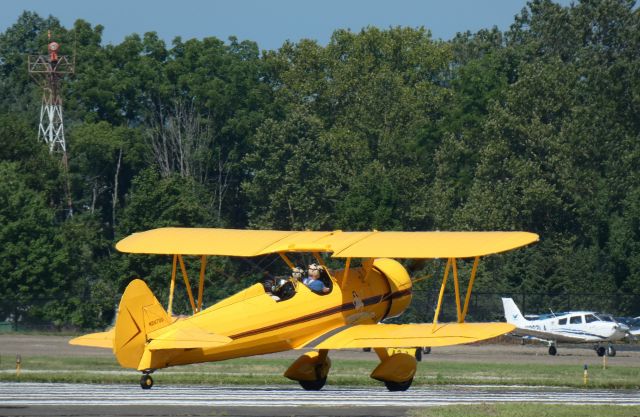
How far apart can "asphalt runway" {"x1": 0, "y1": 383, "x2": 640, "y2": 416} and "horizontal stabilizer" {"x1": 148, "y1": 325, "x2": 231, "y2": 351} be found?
4.24 feet

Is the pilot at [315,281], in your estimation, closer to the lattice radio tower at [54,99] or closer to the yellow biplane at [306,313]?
the yellow biplane at [306,313]

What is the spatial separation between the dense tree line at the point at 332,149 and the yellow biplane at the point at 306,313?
30585mm

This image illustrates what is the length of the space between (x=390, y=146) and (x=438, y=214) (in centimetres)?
1265

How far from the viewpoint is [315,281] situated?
26375 millimetres

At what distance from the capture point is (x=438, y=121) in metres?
98.6

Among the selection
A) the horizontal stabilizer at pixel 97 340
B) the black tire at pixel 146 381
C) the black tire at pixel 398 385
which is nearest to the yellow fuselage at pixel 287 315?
the black tire at pixel 146 381

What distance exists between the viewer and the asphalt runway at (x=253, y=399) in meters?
24.3

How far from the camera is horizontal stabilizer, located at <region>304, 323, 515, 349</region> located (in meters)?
24.6

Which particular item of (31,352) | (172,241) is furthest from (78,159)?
(172,241)

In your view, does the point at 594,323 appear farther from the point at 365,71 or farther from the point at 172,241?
the point at 365,71

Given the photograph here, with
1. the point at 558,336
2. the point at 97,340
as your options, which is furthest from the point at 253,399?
the point at 558,336

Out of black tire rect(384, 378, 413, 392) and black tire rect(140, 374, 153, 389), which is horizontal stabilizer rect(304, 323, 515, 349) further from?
black tire rect(140, 374, 153, 389)

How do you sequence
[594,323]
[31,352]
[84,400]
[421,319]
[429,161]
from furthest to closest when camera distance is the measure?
[429,161] → [421,319] → [594,323] → [31,352] → [84,400]

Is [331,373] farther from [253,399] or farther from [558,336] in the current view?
[558,336]
